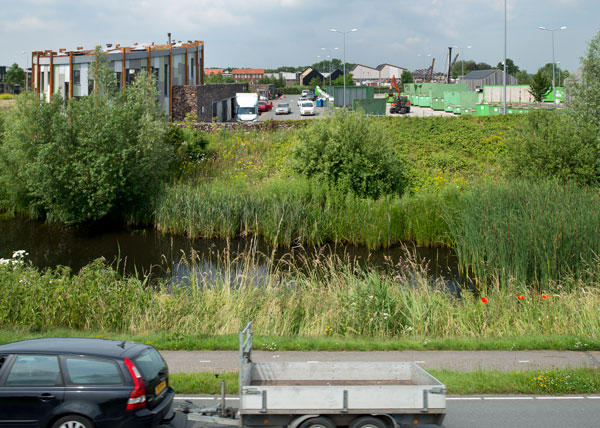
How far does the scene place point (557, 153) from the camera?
26109 mm

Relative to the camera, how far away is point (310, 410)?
7164mm

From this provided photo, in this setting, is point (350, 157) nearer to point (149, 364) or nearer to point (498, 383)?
point (498, 383)

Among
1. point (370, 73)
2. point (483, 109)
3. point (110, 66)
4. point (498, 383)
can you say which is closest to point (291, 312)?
point (498, 383)

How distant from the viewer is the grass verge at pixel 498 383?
9320 millimetres

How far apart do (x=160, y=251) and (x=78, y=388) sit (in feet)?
60.9

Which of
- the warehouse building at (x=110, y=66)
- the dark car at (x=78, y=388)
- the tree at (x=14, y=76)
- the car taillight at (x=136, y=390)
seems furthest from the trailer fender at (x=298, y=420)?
the tree at (x=14, y=76)

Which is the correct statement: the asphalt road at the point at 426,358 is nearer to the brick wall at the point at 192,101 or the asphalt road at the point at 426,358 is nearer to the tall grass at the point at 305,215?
the tall grass at the point at 305,215

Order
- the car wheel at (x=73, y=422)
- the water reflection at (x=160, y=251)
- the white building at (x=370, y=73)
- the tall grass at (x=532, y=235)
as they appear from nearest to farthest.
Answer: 1. the car wheel at (x=73, y=422)
2. the tall grass at (x=532, y=235)
3. the water reflection at (x=160, y=251)
4. the white building at (x=370, y=73)

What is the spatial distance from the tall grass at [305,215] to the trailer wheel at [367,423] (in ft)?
57.9

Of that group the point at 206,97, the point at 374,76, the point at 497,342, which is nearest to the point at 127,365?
the point at 497,342

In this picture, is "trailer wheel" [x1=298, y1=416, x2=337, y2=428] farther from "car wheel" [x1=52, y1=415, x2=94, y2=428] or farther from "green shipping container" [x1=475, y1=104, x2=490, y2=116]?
"green shipping container" [x1=475, y1=104, x2=490, y2=116]

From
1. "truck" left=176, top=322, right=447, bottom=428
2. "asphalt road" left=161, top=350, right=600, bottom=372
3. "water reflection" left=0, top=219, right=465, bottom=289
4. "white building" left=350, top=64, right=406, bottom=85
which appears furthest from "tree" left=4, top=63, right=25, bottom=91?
"truck" left=176, top=322, right=447, bottom=428

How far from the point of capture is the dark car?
23.1 feet

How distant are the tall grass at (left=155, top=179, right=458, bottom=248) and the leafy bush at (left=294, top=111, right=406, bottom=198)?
117 cm
